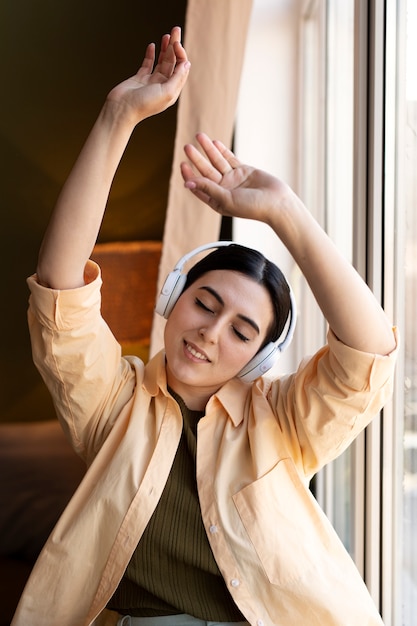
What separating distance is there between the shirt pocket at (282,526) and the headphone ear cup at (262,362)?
159 mm

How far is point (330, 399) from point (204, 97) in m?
1.23

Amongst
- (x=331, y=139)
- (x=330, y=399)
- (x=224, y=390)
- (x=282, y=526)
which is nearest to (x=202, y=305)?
(x=224, y=390)

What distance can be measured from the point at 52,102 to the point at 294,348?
1140mm

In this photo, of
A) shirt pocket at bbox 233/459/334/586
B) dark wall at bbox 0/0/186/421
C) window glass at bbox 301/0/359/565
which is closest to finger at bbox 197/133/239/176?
shirt pocket at bbox 233/459/334/586

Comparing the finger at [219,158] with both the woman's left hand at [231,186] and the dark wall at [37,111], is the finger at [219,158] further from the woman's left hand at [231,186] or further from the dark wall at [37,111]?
the dark wall at [37,111]

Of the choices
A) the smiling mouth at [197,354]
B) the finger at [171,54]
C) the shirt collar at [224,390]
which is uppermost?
the finger at [171,54]

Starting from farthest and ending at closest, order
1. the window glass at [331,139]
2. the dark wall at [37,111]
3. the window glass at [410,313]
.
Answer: the dark wall at [37,111] < the window glass at [331,139] < the window glass at [410,313]

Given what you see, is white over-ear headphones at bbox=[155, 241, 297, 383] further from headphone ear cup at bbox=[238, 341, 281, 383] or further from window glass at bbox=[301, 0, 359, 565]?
window glass at bbox=[301, 0, 359, 565]

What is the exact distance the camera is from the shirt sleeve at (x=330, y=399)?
4.11 ft

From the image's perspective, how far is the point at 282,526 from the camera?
4.30 ft

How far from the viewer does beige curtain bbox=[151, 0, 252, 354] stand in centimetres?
219

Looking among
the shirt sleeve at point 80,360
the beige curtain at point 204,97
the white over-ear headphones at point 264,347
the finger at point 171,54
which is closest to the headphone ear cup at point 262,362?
the white over-ear headphones at point 264,347

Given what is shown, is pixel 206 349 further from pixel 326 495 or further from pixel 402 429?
pixel 326 495

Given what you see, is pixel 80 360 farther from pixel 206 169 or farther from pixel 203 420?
pixel 206 169
